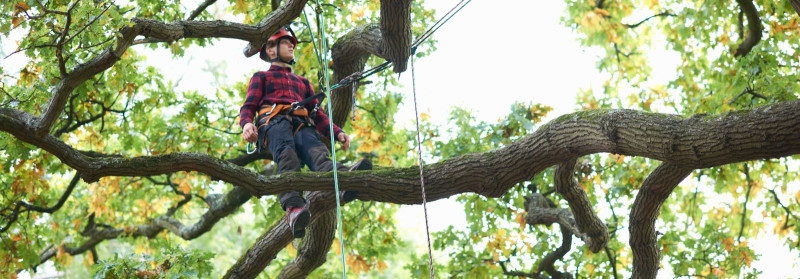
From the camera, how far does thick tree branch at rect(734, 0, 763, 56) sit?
792 cm

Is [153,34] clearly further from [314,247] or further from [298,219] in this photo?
[314,247]

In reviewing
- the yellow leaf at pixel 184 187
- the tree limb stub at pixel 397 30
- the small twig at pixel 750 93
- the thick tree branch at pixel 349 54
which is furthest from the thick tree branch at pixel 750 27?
the yellow leaf at pixel 184 187

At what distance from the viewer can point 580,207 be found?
5.87 m

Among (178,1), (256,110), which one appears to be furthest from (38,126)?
(178,1)

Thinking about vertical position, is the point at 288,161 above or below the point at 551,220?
below

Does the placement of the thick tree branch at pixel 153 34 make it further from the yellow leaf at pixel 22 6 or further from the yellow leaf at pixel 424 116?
the yellow leaf at pixel 424 116

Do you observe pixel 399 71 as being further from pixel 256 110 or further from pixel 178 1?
pixel 178 1

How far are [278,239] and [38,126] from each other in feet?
6.39

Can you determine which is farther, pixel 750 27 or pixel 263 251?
pixel 750 27

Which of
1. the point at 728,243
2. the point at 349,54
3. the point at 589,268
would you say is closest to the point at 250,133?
the point at 349,54

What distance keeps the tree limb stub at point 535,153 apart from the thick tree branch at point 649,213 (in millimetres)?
459

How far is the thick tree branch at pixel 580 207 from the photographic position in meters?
5.52

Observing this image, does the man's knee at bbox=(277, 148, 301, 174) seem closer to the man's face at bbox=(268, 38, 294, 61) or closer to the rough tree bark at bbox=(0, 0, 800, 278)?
the rough tree bark at bbox=(0, 0, 800, 278)

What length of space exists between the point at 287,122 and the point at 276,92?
324 millimetres
